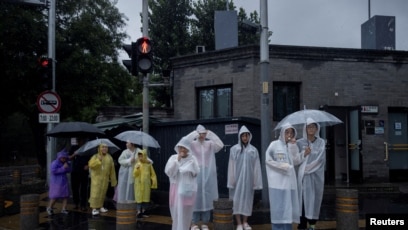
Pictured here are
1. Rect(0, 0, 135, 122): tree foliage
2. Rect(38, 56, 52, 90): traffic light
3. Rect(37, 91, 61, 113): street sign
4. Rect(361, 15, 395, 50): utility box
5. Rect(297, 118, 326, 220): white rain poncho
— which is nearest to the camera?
Rect(297, 118, 326, 220): white rain poncho

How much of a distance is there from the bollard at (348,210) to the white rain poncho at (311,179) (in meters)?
0.40

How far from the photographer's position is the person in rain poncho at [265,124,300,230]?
751 cm

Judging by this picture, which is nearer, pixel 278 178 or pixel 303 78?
pixel 278 178

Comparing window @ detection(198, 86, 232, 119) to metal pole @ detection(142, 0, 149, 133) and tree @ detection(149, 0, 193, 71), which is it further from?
tree @ detection(149, 0, 193, 71)

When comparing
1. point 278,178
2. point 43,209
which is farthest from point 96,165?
point 278,178

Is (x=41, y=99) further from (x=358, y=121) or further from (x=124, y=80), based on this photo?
(x=124, y=80)

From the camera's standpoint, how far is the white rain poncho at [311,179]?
8.10 metres

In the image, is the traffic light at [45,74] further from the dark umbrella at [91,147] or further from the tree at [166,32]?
the tree at [166,32]

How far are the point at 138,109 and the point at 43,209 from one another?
26.7 ft

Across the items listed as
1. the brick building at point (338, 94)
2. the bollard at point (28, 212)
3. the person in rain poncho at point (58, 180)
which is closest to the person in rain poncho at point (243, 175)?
the bollard at point (28, 212)

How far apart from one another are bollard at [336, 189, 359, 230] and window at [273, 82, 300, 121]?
24.3 feet

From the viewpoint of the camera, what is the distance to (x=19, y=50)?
1870cm

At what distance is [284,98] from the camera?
50.2 ft

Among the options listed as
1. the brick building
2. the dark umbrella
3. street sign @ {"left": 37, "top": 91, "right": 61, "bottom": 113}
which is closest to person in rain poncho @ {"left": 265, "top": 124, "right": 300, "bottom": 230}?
the dark umbrella
